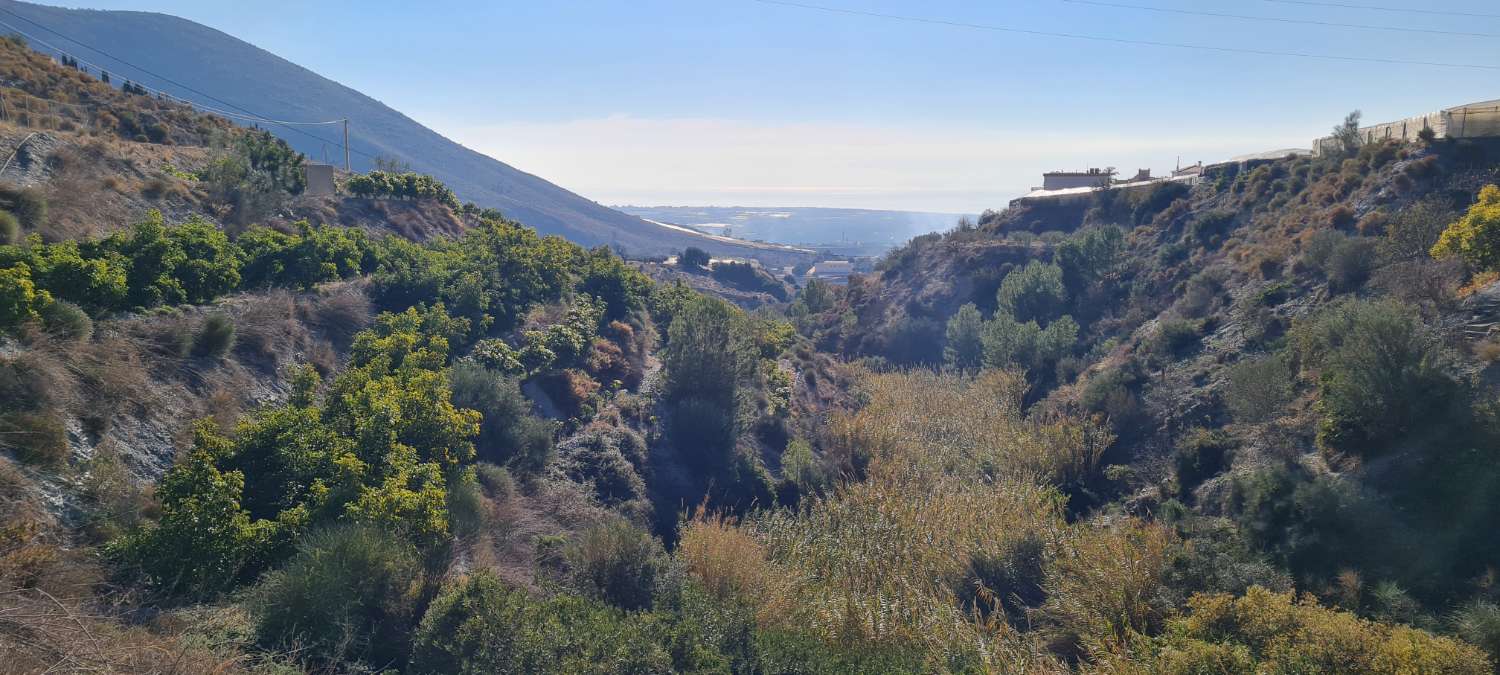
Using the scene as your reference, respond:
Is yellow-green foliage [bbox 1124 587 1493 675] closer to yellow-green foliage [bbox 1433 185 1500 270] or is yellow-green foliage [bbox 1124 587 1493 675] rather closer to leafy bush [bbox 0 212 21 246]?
yellow-green foliage [bbox 1433 185 1500 270]

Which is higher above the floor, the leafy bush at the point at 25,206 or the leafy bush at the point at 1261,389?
the leafy bush at the point at 25,206

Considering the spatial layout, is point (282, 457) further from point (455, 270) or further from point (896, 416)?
point (896, 416)

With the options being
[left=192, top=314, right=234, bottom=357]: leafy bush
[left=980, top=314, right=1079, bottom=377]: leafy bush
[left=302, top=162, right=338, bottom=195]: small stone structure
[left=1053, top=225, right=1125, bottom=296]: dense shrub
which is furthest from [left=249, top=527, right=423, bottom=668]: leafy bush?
[left=1053, top=225, right=1125, bottom=296]: dense shrub

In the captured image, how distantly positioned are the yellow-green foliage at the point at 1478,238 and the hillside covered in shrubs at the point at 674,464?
0.25 ft

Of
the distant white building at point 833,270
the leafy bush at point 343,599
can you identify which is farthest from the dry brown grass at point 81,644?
the distant white building at point 833,270

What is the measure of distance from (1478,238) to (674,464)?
24663mm

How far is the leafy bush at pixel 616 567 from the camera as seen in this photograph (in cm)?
1639

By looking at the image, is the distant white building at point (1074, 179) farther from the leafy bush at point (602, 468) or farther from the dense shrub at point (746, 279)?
the leafy bush at point (602, 468)

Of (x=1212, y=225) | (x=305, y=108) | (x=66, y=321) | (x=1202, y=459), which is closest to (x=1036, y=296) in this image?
(x=1212, y=225)

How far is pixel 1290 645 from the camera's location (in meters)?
12.3

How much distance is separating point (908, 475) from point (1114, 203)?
43.5 m

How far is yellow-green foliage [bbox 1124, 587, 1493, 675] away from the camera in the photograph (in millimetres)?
11289

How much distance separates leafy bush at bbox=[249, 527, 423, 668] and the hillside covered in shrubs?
0.19ft

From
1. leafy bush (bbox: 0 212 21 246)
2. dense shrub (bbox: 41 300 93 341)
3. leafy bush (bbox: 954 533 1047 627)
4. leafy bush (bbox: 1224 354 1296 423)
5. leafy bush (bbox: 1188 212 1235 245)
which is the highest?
leafy bush (bbox: 1188 212 1235 245)
